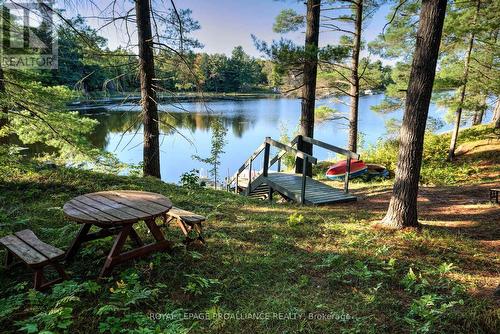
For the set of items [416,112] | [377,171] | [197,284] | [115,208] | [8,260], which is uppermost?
[416,112]

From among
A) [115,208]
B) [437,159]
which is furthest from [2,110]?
[437,159]

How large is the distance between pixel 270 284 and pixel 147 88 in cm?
512

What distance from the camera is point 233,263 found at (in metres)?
3.31

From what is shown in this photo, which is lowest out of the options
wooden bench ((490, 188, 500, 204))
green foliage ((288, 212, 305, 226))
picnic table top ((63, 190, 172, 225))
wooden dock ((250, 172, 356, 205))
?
wooden dock ((250, 172, 356, 205))

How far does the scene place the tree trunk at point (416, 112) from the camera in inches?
151

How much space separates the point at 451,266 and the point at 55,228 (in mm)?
4707

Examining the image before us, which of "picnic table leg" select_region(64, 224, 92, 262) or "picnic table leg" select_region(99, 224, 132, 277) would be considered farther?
"picnic table leg" select_region(64, 224, 92, 262)

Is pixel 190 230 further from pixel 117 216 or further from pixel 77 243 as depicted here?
pixel 77 243

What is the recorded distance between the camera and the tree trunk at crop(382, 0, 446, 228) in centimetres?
385

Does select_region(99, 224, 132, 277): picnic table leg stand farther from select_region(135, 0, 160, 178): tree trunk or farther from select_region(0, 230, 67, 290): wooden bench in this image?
select_region(135, 0, 160, 178): tree trunk

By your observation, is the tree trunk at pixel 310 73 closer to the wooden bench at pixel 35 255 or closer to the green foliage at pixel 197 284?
the green foliage at pixel 197 284

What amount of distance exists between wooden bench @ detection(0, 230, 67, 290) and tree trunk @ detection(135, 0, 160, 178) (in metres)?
4.00

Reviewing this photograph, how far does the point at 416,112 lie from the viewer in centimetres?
402

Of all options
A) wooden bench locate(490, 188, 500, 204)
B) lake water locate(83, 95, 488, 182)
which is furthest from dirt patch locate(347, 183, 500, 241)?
lake water locate(83, 95, 488, 182)
